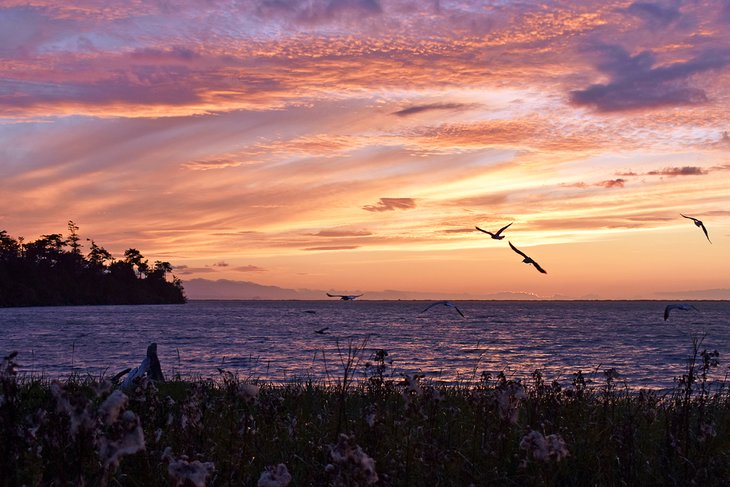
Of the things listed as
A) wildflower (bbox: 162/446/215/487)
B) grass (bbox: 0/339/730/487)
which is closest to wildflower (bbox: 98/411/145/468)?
grass (bbox: 0/339/730/487)

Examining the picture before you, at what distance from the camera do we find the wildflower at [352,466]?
115 inches

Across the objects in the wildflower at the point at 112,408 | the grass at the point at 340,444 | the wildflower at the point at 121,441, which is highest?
the wildflower at the point at 112,408

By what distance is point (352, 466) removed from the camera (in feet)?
9.73

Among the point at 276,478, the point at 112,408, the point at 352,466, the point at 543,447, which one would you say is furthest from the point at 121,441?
the point at 543,447

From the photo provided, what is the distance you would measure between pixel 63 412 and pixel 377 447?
3104mm

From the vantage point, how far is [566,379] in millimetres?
31250

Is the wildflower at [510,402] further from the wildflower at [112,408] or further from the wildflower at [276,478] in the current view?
the wildflower at [112,408]

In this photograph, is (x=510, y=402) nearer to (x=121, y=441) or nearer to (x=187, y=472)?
(x=187, y=472)

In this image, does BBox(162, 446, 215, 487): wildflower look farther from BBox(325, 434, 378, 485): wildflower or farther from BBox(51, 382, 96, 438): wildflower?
BBox(325, 434, 378, 485): wildflower

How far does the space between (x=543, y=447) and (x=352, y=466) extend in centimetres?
205

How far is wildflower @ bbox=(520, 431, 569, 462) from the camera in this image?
177 inches

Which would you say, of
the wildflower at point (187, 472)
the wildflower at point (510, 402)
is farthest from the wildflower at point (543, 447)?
the wildflower at point (187, 472)

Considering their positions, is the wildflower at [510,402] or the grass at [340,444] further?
the wildflower at [510,402]

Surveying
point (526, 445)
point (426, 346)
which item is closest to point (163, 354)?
point (426, 346)
